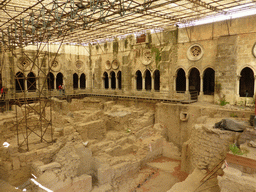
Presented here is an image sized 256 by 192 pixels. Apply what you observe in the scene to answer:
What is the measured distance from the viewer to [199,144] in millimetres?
9625

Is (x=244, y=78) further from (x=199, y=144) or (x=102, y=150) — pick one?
(x=102, y=150)

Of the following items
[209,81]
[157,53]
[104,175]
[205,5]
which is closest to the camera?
[104,175]

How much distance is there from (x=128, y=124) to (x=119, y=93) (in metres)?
8.97

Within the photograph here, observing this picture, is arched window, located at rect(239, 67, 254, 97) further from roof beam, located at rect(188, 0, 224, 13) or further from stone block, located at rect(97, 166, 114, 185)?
stone block, located at rect(97, 166, 114, 185)

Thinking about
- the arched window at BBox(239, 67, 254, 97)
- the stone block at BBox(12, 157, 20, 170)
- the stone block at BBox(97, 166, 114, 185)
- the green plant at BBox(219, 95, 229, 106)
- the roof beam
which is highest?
the roof beam

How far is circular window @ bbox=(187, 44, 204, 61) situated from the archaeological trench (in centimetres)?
553

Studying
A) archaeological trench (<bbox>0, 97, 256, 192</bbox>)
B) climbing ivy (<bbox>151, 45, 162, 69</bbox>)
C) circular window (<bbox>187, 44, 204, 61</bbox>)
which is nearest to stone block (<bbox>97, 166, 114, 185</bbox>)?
archaeological trench (<bbox>0, 97, 256, 192</bbox>)

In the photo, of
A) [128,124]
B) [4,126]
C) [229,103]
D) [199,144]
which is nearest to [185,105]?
[229,103]

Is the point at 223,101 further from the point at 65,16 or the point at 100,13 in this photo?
the point at 65,16

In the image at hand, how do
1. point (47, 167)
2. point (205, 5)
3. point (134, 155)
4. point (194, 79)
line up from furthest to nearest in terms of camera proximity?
point (194, 79) < point (205, 5) < point (134, 155) < point (47, 167)

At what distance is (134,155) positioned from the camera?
1350 centimetres

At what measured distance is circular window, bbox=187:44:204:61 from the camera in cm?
1895

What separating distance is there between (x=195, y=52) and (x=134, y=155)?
11.8m

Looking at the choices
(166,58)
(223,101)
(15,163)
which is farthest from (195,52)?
(15,163)
